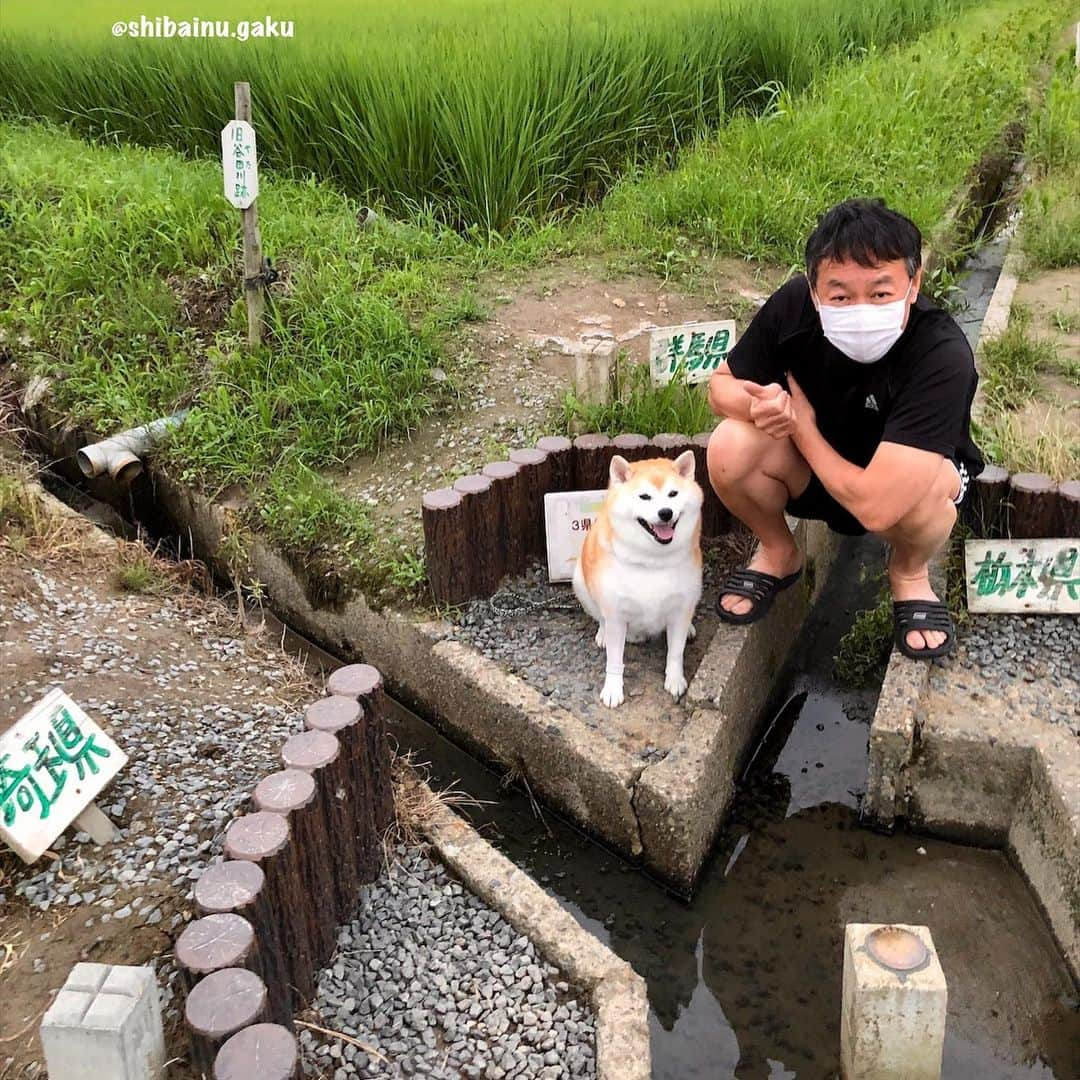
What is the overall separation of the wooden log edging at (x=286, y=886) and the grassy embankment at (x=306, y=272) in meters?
1.19

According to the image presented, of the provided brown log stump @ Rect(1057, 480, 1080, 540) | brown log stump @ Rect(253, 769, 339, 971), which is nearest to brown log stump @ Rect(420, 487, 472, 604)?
brown log stump @ Rect(253, 769, 339, 971)

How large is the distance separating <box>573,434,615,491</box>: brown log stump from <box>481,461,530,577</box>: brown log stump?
226 mm

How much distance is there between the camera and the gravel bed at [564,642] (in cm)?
317

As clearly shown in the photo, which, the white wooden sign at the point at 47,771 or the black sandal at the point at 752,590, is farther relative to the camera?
the black sandal at the point at 752,590

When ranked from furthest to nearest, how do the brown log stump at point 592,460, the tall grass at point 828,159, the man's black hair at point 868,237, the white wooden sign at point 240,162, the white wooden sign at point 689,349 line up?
the tall grass at point 828,159 < the white wooden sign at point 240,162 < the white wooden sign at point 689,349 < the brown log stump at point 592,460 < the man's black hair at point 868,237

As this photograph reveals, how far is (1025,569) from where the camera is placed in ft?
10.6

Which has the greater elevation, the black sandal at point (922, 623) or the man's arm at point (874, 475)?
the man's arm at point (874, 475)

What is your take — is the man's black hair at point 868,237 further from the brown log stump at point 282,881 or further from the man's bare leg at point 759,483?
the brown log stump at point 282,881

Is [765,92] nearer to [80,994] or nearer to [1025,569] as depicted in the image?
[1025,569]

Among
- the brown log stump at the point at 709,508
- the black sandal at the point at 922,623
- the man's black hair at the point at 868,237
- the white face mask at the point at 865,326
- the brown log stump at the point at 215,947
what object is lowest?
the brown log stump at the point at 215,947

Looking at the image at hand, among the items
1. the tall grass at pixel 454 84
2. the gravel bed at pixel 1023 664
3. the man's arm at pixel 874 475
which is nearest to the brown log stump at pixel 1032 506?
the gravel bed at pixel 1023 664

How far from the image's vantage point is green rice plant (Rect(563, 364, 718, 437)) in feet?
12.9

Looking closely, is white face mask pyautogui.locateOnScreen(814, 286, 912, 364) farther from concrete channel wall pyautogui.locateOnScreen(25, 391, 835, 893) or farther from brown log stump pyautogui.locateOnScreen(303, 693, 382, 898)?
brown log stump pyautogui.locateOnScreen(303, 693, 382, 898)

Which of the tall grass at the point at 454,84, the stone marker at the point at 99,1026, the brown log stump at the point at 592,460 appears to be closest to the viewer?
the stone marker at the point at 99,1026
